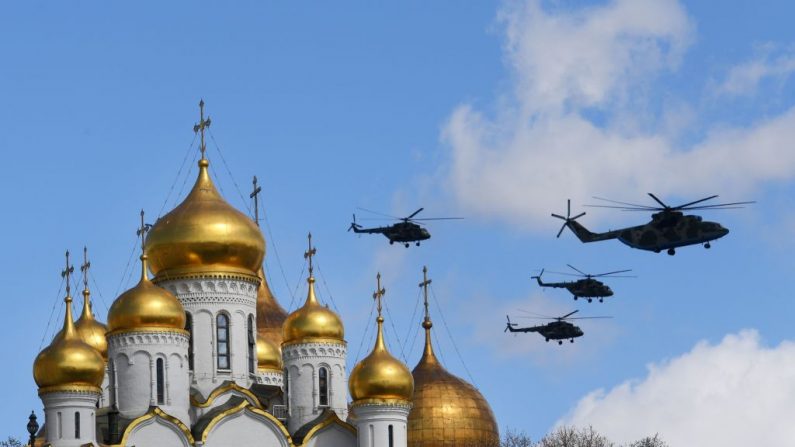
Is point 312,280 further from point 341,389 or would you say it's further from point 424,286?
point 424,286

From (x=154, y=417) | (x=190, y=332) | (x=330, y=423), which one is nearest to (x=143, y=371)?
(x=154, y=417)

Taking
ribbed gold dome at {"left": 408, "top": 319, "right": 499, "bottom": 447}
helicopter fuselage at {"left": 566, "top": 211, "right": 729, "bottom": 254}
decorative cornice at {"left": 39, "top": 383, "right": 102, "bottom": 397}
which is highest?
helicopter fuselage at {"left": 566, "top": 211, "right": 729, "bottom": 254}

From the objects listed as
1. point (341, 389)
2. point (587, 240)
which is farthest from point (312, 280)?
point (587, 240)

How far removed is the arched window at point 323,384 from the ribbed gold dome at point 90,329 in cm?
676

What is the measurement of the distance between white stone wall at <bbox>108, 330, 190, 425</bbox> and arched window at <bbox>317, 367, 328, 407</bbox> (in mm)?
4493

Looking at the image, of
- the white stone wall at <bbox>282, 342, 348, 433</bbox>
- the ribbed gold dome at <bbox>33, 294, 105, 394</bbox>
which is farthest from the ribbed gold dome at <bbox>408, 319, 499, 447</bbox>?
the ribbed gold dome at <bbox>33, 294, 105, 394</bbox>

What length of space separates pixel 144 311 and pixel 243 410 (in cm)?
391

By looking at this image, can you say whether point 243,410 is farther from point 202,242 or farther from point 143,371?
point 202,242

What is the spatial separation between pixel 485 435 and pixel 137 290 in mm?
15292

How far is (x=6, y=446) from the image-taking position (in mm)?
61625

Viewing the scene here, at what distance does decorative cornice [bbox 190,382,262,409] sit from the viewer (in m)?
58.7

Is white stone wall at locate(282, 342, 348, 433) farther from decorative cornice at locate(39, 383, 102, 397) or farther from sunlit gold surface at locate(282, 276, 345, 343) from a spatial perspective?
decorative cornice at locate(39, 383, 102, 397)

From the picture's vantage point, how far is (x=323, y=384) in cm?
6038

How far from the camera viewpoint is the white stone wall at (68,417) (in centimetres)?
5519
